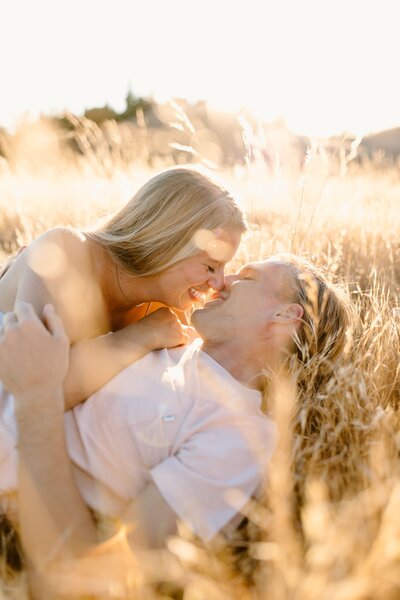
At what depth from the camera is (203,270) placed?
2.72m

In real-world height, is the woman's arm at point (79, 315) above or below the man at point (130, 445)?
above

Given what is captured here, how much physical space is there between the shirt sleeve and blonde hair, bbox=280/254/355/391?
57 cm

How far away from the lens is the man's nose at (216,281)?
2.70m

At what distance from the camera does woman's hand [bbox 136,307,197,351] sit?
2.39 meters

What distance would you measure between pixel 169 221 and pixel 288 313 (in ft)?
2.36

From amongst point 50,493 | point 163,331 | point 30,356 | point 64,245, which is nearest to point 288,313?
point 163,331

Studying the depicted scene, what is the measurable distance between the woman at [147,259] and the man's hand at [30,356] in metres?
0.43

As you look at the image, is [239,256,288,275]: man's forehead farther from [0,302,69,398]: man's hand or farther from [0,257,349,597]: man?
[0,302,69,398]: man's hand

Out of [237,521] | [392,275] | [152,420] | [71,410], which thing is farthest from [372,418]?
[392,275]

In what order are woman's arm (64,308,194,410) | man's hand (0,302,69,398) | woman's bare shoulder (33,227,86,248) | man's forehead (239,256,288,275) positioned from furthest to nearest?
man's forehead (239,256,288,275) < woman's bare shoulder (33,227,86,248) < woman's arm (64,308,194,410) < man's hand (0,302,69,398)

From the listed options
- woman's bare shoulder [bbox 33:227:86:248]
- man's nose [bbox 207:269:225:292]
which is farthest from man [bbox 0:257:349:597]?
woman's bare shoulder [bbox 33:227:86:248]

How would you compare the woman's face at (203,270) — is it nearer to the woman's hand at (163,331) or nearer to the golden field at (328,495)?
the woman's hand at (163,331)

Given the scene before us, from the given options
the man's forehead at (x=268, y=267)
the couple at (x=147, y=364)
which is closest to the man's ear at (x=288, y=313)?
the couple at (x=147, y=364)

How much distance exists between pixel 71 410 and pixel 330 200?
414cm
